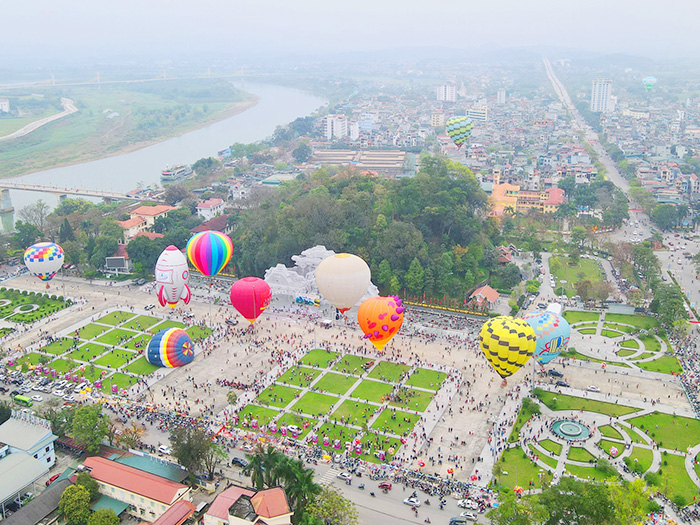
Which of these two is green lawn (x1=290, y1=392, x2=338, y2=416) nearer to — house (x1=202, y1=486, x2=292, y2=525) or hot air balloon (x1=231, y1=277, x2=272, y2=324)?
hot air balloon (x1=231, y1=277, x2=272, y2=324)

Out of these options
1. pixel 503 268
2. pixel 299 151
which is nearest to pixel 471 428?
pixel 503 268

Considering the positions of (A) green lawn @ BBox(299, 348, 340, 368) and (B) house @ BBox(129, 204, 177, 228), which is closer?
(A) green lawn @ BBox(299, 348, 340, 368)

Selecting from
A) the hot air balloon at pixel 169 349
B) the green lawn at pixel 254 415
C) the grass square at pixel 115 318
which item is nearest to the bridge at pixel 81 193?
the grass square at pixel 115 318

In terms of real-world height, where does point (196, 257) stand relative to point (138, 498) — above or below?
above

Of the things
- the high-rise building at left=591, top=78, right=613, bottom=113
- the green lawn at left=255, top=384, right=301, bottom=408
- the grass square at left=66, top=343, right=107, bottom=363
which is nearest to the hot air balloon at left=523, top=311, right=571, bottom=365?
the green lawn at left=255, top=384, right=301, bottom=408

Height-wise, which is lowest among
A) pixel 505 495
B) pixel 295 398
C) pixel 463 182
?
pixel 295 398

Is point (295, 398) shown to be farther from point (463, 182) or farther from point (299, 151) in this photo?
point (299, 151)
